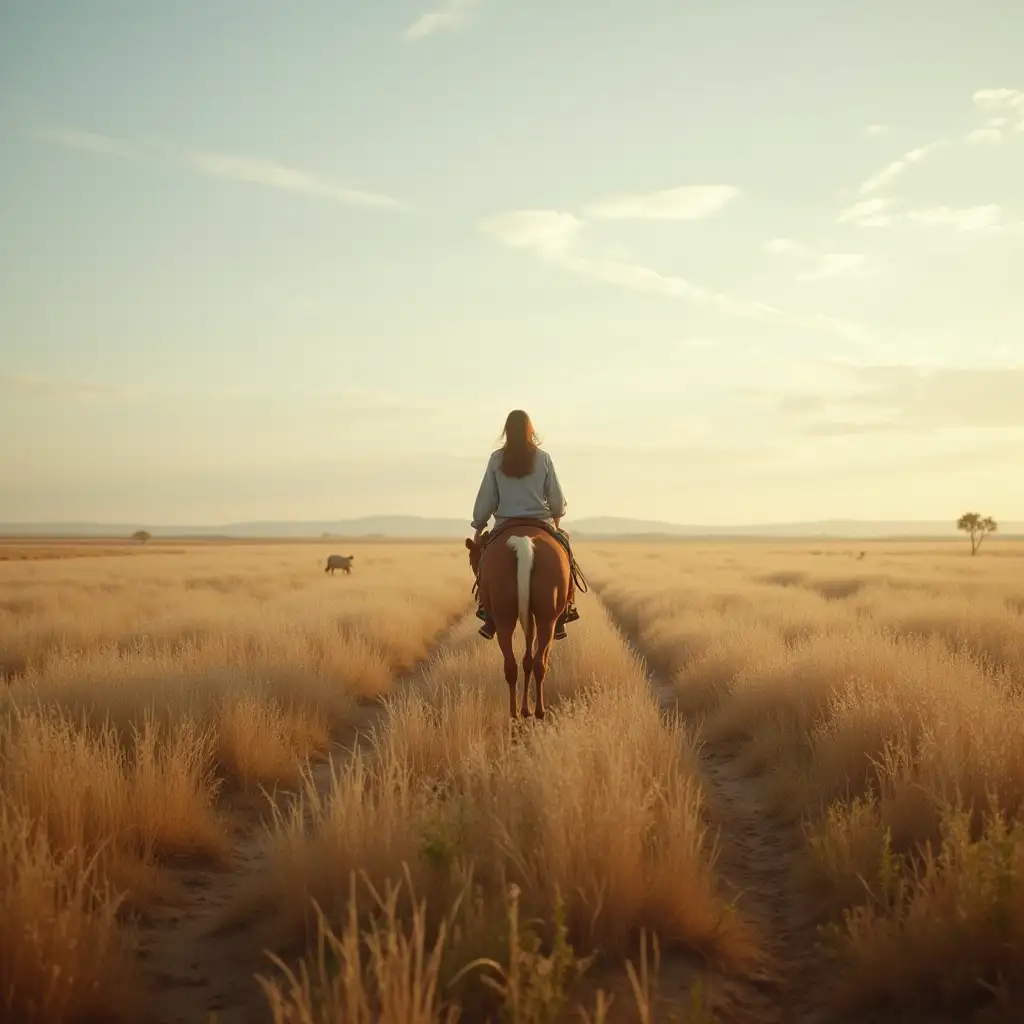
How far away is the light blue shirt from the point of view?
27.1 ft

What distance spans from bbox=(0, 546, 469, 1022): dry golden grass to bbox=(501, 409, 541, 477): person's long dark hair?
3.49 metres

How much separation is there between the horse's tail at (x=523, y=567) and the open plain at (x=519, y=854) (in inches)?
45.4

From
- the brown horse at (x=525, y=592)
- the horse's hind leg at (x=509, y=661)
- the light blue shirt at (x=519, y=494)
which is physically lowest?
the horse's hind leg at (x=509, y=661)

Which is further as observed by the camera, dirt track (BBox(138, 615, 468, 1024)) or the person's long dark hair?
the person's long dark hair

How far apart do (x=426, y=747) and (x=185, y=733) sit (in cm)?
218

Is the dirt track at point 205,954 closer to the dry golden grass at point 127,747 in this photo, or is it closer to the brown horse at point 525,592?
the dry golden grass at point 127,747

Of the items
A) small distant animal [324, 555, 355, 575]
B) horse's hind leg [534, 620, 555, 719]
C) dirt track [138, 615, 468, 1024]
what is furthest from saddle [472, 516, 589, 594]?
small distant animal [324, 555, 355, 575]

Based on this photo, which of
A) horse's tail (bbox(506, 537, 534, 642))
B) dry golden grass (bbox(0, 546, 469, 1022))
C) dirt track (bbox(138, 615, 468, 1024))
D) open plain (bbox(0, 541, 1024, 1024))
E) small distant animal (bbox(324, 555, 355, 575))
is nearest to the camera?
open plain (bbox(0, 541, 1024, 1024))

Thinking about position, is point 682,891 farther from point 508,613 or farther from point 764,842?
point 508,613

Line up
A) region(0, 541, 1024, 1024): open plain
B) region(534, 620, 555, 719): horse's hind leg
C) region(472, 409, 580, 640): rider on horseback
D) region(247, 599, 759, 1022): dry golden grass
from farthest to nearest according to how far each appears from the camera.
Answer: region(472, 409, 580, 640): rider on horseback
region(534, 620, 555, 719): horse's hind leg
region(247, 599, 759, 1022): dry golden grass
region(0, 541, 1024, 1024): open plain

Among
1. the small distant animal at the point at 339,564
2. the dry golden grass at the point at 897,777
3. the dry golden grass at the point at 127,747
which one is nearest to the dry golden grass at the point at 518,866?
the dry golden grass at the point at 897,777

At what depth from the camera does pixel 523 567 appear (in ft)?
24.8

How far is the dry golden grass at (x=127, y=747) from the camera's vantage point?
3367 millimetres

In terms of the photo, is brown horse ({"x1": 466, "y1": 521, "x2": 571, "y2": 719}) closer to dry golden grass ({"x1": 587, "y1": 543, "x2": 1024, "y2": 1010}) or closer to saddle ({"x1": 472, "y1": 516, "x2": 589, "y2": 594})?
saddle ({"x1": 472, "y1": 516, "x2": 589, "y2": 594})
